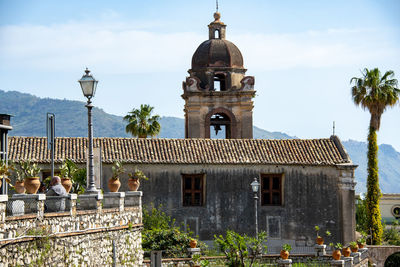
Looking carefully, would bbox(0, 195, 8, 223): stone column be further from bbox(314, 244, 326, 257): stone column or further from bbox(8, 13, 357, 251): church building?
bbox(314, 244, 326, 257): stone column

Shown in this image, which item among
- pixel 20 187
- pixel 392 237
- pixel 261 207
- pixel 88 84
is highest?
pixel 88 84

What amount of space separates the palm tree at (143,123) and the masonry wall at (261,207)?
18476 millimetres

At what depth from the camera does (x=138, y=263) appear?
2375 centimetres

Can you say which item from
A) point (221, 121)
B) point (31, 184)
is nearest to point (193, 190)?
point (221, 121)

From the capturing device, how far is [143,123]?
54.4 m

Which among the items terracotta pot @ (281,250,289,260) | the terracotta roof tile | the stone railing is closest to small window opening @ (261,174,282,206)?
the terracotta roof tile

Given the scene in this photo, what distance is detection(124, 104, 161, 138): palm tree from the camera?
54031 millimetres

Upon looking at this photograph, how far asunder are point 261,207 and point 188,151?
13.9 feet

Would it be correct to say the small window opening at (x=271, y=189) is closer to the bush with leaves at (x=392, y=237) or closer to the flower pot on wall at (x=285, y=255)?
the flower pot on wall at (x=285, y=255)

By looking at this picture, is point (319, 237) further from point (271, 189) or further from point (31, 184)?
point (31, 184)

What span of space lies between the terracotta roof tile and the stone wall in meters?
11.0

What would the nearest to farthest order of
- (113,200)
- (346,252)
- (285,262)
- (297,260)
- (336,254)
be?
(113,200) → (285,262) → (336,254) → (297,260) → (346,252)

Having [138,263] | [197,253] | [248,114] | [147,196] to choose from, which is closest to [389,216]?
[248,114]

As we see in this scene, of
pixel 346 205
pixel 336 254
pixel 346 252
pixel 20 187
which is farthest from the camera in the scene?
pixel 346 205
